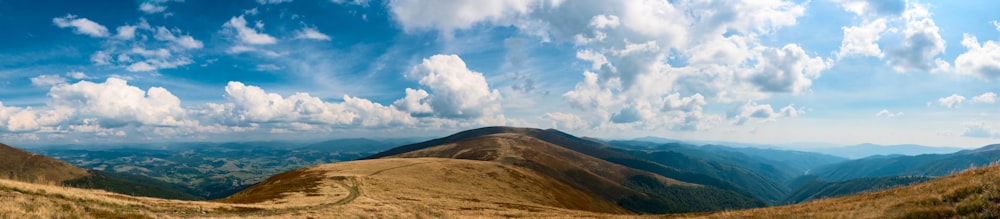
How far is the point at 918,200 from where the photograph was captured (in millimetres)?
19906

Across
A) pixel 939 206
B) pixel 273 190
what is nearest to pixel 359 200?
pixel 273 190

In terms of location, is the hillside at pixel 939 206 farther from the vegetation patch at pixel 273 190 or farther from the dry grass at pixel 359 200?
the vegetation patch at pixel 273 190

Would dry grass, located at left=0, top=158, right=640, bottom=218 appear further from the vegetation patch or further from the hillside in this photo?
the hillside

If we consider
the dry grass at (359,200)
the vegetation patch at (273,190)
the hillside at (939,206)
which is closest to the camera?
the hillside at (939,206)

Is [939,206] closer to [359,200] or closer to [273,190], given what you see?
[359,200]

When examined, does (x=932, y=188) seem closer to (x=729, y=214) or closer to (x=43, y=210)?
(x=729, y=214)

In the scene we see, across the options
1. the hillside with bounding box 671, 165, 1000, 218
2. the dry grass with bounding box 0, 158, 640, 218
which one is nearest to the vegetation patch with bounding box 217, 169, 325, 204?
the dry grass with bounding box 0, 158, 640, 218

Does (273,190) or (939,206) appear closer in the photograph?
(939,206)

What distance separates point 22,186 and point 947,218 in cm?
5041

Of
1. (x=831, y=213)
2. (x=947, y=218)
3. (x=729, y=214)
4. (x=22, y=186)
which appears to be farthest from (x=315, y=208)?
(x=947, y=218)

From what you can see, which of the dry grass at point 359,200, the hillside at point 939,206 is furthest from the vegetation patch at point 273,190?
the hillside at point 939,206

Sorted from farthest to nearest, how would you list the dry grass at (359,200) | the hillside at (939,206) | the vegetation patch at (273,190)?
the vegetation patch at (273,190)
the dry grass at (359,200)
the hillside at (939,206)

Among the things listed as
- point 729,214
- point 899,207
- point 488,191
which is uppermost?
point 899,207

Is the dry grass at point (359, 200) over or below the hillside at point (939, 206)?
below
